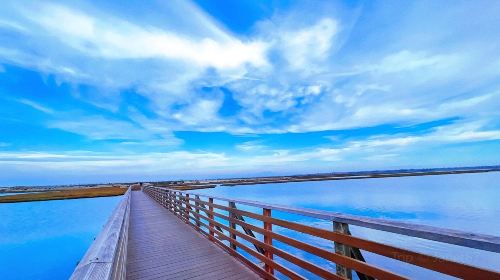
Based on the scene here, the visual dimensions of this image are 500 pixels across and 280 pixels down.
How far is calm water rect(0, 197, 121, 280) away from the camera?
47.1ft

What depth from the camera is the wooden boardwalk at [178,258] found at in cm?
465

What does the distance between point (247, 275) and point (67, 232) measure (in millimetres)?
23902

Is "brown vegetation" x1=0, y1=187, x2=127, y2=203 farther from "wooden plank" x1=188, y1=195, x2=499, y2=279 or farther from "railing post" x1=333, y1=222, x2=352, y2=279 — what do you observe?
"wooden plank" x1=188, y1=195, x2=499, y2=279

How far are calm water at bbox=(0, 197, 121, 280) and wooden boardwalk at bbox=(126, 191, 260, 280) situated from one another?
978cm

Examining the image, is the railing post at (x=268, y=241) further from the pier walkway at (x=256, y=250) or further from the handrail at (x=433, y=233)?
the handrail at (x=433, y=233)

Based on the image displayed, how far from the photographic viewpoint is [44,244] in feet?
62.4

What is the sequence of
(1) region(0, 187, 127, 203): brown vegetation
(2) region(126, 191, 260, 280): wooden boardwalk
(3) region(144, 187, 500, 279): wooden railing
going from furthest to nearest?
(1) region(0, 187, 127, 203): brown vegetation
(2) region(126, 191, 260, 280): wooden boardwalk
(3) region(144, 187, 500, 279): wooden railing

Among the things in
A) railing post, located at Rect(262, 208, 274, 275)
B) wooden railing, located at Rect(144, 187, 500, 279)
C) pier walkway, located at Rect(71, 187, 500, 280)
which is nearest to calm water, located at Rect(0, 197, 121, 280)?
pier walkway, located at Rect(71, 187, 500, 280)

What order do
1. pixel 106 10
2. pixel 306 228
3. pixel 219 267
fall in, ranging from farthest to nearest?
pixel 106 10 < pixel 219 267 < pixel 306 228

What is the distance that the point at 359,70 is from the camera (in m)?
24.5

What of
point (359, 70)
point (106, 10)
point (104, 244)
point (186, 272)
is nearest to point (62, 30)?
point (106, 10)

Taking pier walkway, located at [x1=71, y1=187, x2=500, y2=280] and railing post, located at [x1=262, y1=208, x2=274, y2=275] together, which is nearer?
pier walkway, located at [x1=71, y1=187, x2=500, y2=280]

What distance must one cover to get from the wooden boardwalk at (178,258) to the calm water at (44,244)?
32.1 ft

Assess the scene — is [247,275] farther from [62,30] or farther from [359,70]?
[359,70]
